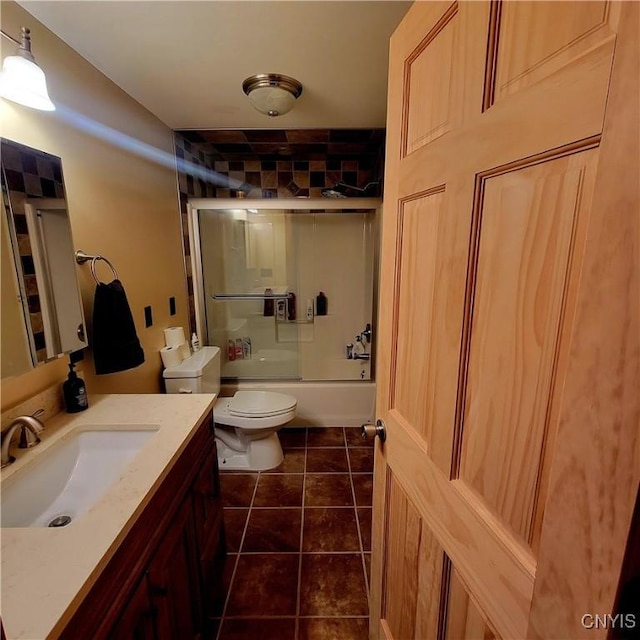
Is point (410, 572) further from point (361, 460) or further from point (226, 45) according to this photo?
point (226, 45)

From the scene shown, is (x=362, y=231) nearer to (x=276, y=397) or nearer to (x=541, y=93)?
(x=276, y=397)

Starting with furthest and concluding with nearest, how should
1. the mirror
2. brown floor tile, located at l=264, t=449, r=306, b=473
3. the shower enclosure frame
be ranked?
the shower enclosure frame < brown floor tile, located at l=264, t=449, r=306, b=473 < the mirror

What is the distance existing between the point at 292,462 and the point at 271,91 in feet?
7.44

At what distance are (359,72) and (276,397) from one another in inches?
77.9

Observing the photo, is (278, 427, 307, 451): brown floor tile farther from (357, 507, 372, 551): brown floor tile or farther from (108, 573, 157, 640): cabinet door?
(108, 573, 157, 640): cabinet door

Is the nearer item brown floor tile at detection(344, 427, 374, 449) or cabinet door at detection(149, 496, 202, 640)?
cabinet door at detection(149, 496, 202, 640)

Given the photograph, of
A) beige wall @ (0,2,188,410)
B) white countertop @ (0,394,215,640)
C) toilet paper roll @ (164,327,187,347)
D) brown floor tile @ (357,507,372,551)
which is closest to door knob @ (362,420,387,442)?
white countertop @ (0,394,215,640)

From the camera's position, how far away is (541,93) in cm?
47

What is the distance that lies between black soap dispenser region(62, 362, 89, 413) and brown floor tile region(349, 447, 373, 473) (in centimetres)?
170

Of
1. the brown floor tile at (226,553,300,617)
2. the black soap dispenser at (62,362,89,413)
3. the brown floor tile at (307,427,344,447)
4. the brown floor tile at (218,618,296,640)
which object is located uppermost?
the black soap dispenser at (62,362,89,413)

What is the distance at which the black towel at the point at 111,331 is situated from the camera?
56.0 inches

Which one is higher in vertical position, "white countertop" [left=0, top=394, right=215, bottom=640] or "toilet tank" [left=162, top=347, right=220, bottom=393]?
"white countertop" [left=0, top=394, right=215, bottom=640]

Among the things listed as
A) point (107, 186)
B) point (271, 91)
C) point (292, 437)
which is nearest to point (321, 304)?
point (292, 437)

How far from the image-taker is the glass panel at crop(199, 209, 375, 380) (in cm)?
294
